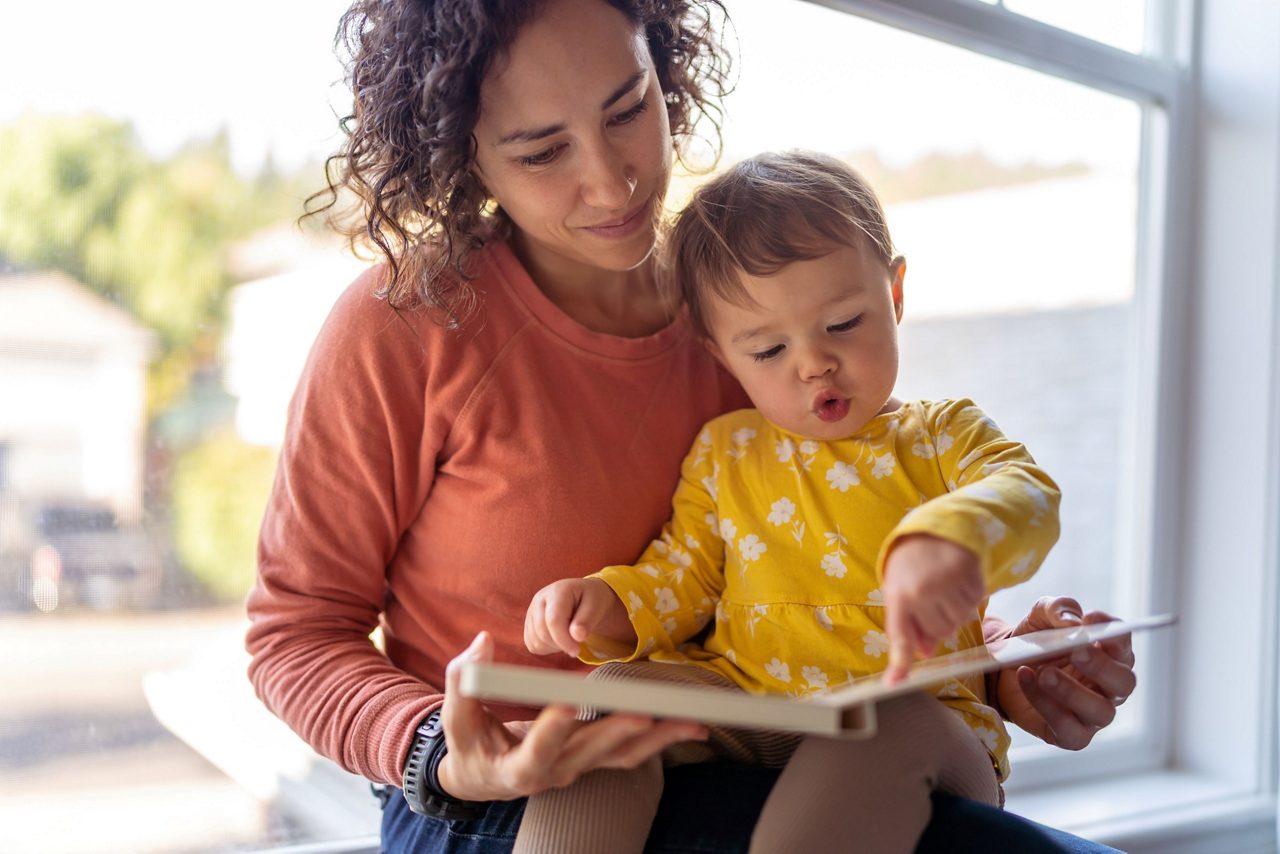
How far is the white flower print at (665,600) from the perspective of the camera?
113cm

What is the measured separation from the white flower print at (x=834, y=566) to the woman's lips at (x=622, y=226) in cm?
40

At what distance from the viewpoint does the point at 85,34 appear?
1273 mm

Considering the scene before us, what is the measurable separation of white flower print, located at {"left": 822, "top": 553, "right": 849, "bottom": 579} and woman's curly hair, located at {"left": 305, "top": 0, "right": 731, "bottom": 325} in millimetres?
464

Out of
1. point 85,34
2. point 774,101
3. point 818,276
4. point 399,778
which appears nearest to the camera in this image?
point 399,778

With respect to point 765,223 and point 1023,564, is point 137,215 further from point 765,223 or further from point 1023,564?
point 1023,564

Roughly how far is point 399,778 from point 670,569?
348mm

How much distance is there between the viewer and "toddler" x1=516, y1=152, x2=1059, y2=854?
967 millimetres

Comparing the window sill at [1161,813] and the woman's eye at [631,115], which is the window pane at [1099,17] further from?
the window sill at [1161,813]

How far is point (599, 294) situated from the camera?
4.35 feet

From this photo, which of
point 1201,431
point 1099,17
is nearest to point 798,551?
point 1201,431

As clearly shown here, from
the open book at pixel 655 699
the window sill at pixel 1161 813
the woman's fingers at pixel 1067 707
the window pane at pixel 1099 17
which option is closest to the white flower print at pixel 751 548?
the woman's fingers at pixel 1067 707

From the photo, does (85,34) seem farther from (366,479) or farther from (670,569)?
(670,569)

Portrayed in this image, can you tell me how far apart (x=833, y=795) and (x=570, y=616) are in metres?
0.30

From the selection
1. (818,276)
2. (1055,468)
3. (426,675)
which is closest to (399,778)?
(426,675)
